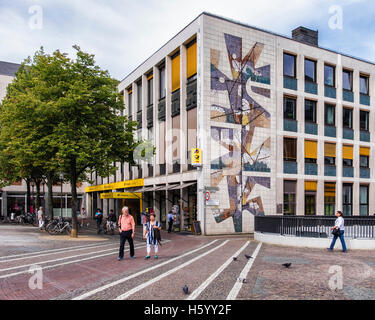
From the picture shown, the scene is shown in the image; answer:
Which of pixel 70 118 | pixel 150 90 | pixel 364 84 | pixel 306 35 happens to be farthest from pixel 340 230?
pixel 364 84

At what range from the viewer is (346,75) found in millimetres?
35844

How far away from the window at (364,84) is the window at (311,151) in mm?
8068

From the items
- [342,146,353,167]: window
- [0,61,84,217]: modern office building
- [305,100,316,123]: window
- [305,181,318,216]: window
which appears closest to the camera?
[305,181,318,216]: window

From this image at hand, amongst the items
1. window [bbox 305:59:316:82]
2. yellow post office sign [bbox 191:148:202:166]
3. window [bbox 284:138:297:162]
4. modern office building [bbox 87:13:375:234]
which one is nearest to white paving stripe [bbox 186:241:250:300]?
yellow post office sign [bbox 191:148:202:166]

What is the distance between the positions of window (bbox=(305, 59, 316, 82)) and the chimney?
5.37 ft

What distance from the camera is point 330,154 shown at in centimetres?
3391

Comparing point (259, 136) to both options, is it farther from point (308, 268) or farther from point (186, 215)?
point (308, 268)

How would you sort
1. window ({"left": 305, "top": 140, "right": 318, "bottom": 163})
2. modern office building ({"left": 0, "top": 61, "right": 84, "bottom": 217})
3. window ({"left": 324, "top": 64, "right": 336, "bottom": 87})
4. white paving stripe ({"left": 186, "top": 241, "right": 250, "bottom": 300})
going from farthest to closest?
modern office building ({"left": 0, "top": 61, "right": 84, "bottom": 217})
window ({"left": 324, "top": 64, "right": 336, "bottom": 87})
window ({"left": 305, "top": 140, "right": 318, "bottom": 163})
white paving stripe ({"left": 186, "top": 241, "right": 250, "bottom": 300})

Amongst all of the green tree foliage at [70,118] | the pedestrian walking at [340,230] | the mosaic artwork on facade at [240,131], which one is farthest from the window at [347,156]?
the pedestrian walking at [340,230]

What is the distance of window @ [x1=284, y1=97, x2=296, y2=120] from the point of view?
3167 cm

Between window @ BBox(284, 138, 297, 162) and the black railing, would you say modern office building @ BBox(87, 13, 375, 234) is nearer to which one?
window @ BBox(284, 138, 297, 162)

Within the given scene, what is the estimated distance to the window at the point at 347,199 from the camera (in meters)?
34.5
